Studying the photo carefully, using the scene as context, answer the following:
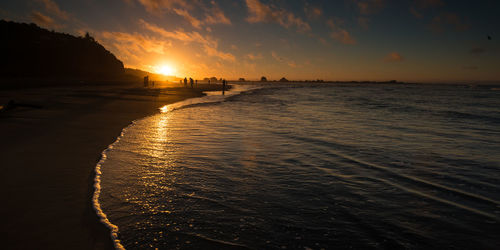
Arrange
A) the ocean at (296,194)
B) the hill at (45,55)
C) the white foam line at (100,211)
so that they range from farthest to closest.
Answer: the hill at (45,55) → the ocean at (296,194) → the white foam line at (100,211)

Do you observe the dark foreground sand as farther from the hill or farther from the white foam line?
the hill

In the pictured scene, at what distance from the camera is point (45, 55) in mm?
57594

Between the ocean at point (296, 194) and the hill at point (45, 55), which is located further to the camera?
the hill at point (45, 55)

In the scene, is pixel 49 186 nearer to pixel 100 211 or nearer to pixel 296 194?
pixel 100 211

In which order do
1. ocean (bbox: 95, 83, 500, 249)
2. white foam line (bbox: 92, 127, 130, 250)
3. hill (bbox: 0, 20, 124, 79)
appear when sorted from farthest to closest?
hill (bbox: 0, 20, 124, 79) → ocean (bbox: 95, 83, 500, 249) → white foam line (bbox: 92, 127, 130, 250)

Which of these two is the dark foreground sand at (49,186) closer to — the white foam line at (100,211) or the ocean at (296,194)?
the white foam line at (100,211)

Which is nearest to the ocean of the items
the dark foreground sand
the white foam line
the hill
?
the white foam line

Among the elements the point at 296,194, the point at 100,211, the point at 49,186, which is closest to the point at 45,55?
the point at 49,186

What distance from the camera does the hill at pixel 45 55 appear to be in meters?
50.0

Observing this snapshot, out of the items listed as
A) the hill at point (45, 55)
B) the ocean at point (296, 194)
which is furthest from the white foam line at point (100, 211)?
the hill at point (45, 55)

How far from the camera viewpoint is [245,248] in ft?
9.92

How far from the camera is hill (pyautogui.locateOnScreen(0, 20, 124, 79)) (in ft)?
164

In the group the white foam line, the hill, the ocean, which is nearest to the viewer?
the white foam line

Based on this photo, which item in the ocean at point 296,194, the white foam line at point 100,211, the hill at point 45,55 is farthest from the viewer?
the hill at point 45,55
